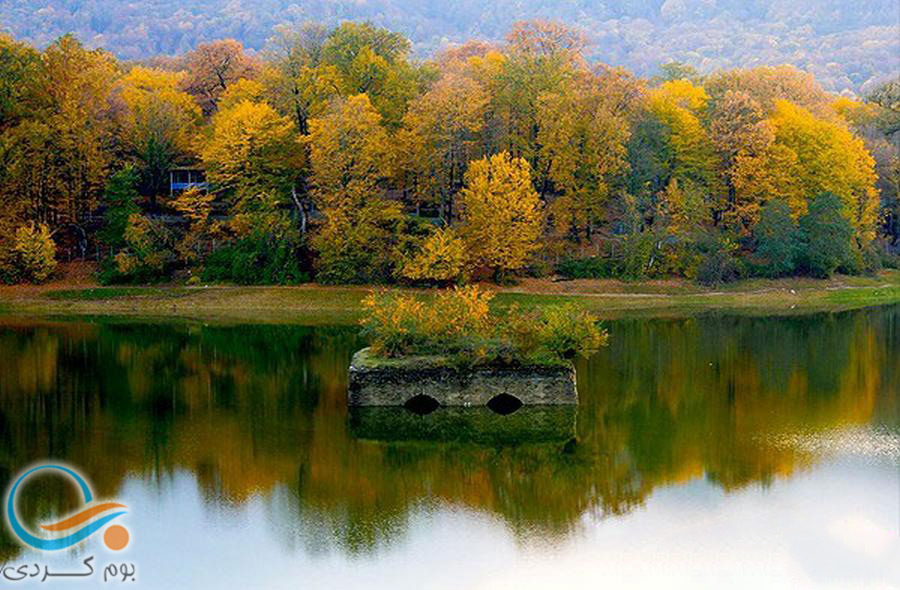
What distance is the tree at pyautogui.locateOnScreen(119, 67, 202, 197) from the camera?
63281 millimetres

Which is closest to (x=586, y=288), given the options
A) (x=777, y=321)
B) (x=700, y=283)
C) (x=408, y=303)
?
(x=700, y=283)

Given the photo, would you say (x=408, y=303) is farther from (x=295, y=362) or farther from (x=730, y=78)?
(x=730, y=78)

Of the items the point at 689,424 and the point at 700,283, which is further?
the point at 700,283

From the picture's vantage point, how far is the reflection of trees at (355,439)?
21.4m

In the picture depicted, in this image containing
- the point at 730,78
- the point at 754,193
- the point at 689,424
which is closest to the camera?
the point at 689,424

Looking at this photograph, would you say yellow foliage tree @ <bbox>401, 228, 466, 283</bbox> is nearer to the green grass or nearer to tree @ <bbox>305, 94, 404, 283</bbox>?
tree @ <bbox>305, 94, 404, 283</bbox>

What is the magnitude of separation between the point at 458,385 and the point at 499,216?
2848cm

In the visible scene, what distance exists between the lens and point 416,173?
6162 cm

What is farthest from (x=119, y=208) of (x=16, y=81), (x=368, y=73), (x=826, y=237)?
(x=826, y=237)

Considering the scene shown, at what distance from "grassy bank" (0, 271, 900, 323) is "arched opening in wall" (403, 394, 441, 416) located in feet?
67.7

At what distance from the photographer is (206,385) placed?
33.6 meters

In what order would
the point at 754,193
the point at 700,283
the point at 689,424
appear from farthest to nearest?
the point at 754,193, the point at 700,283, the point at 689,424

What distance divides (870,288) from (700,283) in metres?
11.0

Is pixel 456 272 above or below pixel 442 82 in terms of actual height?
below
